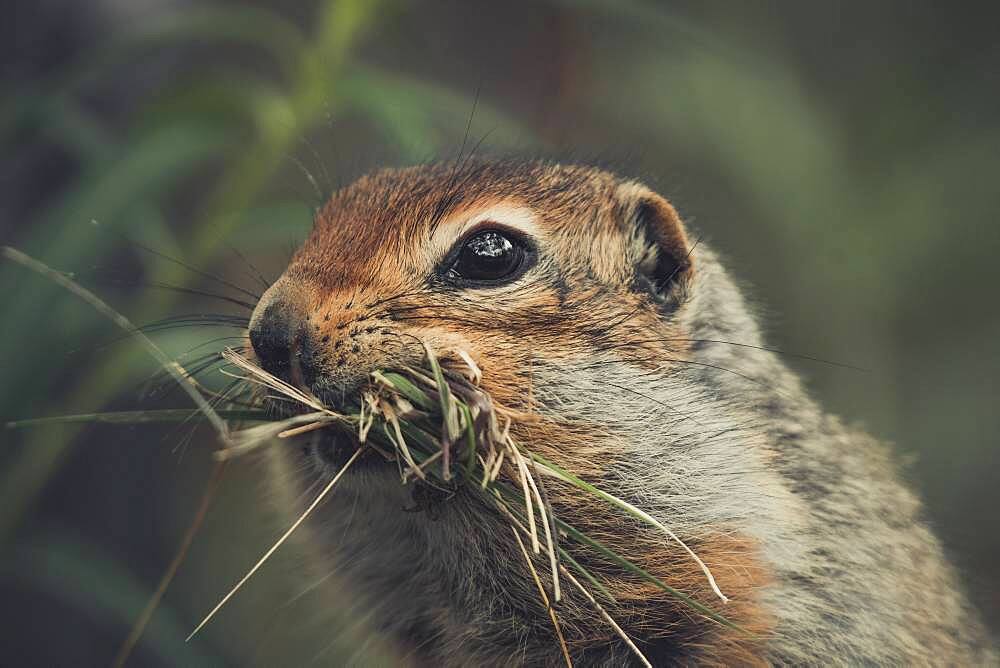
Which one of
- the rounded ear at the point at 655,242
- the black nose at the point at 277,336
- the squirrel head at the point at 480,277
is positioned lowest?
the black nose at the point at 277,336

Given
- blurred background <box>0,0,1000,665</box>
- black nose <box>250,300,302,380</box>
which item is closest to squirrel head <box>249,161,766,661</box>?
black nose <box>250,300,302,380</box>

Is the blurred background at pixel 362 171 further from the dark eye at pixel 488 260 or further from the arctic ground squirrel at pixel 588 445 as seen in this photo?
the dark eye at pixel 488 260

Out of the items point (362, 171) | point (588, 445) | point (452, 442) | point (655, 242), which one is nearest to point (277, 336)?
point (452, 442)

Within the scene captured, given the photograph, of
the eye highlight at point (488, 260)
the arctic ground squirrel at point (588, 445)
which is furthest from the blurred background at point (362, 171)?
the eye highlight at point (488, 260)

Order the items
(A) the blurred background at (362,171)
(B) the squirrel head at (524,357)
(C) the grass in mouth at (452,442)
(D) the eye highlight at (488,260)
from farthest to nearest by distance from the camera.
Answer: (A) the blurred background at (362,171) < (D) the eye highlight at (488,260) < (B) the squirrel head at (524,357) < (C) the grass in mouth at (452,442)

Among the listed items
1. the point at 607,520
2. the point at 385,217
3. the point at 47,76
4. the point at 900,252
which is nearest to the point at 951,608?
the point at 607,520

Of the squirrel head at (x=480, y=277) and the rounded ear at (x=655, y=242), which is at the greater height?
the rounded ear at (x=655, y=242)

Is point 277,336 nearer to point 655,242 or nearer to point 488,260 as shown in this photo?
point 488,260
